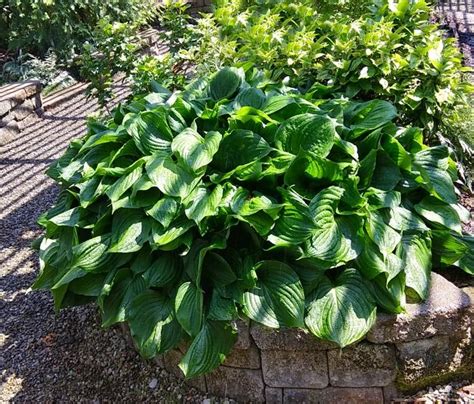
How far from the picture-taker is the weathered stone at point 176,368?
200cm

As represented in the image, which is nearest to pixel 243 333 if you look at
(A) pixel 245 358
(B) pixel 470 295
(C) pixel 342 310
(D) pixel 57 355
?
(A) pixel 245 358

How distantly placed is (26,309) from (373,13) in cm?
263

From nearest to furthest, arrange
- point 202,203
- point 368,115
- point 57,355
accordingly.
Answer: point 202,203 → point 368,115 → point 57,355

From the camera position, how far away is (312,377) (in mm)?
1854

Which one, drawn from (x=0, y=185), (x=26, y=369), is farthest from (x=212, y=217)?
(x=0, y=185)

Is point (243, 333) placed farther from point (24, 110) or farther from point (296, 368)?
point (24, 110)

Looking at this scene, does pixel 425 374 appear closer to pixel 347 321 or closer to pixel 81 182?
pixel 347 321

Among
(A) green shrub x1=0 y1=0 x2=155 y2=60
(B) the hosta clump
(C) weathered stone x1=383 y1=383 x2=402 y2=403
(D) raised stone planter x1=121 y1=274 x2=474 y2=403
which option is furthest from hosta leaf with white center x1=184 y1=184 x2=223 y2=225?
(A) green shrub x1=0 y1=0 x2=155 y2=60

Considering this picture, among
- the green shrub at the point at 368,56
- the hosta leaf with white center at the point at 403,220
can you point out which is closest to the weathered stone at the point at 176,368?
the hosta leaf with white center at the point at 403,220

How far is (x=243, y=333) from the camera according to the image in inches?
71.6

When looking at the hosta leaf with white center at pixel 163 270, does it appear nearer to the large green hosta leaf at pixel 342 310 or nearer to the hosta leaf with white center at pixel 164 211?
the hosta leaf with white center at pixel 164 211

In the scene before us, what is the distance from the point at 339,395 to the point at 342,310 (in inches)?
14.7

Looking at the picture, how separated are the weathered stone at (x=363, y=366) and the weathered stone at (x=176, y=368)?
0.50 meters

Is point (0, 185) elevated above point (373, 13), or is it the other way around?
point (373, 13)
